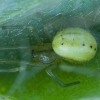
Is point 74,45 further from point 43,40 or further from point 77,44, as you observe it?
point 43,40

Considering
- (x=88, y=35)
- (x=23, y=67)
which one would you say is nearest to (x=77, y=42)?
(x=88, y=35)

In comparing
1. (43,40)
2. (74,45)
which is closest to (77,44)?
(74,45)

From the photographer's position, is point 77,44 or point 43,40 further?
point 43,40

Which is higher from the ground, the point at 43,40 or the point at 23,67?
the point at 43,40

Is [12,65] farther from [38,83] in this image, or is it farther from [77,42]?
[77,42]

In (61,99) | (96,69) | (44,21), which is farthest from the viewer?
(44,21)
